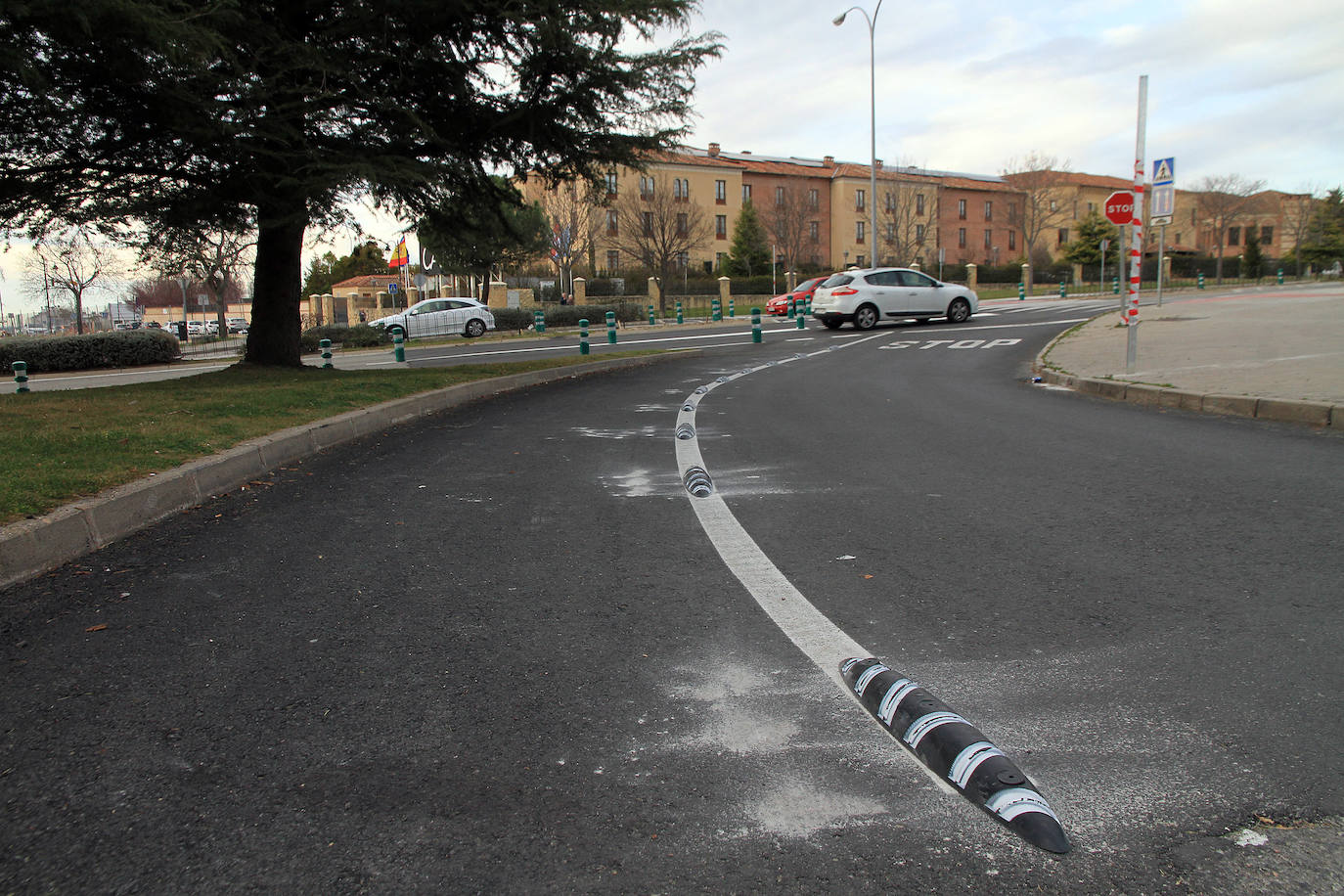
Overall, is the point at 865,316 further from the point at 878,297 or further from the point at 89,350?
the point at 89,350

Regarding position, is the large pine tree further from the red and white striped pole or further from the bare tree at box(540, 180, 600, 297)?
the bare tree at box(540, 180, 600, 297)

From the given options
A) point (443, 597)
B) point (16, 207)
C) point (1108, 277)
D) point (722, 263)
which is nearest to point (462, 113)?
point (16, 207)

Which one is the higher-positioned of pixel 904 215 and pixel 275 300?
pixel 904 215

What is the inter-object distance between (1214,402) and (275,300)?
43.7ft

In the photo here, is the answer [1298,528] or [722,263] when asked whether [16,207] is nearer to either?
[1298,528]

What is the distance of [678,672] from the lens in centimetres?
296

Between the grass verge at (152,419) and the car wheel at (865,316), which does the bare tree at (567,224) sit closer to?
the car wheel at (865,316)

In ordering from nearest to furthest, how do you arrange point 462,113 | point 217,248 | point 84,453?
point 84,453, point 462,113, point 217,248

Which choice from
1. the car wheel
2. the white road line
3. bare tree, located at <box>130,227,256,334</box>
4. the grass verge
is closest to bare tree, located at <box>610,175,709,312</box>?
the car wheel

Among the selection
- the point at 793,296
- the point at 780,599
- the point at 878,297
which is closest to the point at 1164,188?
the point at 878,297

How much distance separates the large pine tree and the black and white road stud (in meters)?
9.64

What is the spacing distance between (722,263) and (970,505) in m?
62.0

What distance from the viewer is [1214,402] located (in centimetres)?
921

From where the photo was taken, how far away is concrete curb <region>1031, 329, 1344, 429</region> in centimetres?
807
